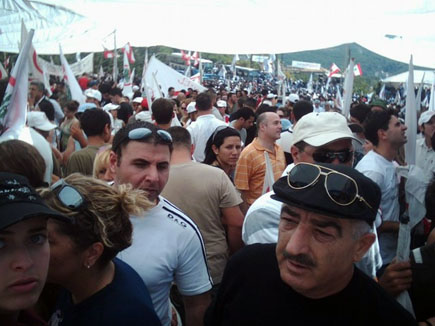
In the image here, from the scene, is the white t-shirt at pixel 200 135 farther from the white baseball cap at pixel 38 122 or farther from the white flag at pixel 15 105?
the white flag at pixel 15 105

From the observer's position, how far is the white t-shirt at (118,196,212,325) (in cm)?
240

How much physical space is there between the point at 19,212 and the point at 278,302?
1000 mm

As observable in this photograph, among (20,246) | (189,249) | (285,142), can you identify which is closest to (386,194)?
(189,249)

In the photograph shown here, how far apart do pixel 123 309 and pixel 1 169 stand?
1334 millimetres

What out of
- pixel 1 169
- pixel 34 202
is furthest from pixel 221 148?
pixel 34 202

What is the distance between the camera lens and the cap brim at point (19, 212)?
1.36 m

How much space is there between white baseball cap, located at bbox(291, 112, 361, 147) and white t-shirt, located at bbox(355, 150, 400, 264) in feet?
3.57

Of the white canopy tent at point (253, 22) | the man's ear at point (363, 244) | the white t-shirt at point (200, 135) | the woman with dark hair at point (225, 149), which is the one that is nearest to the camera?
the man's ear at point (363, 244)

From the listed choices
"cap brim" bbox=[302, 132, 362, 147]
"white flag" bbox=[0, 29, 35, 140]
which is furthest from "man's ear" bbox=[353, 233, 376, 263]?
"white flag" bbox=[0, 29, 35, 140]

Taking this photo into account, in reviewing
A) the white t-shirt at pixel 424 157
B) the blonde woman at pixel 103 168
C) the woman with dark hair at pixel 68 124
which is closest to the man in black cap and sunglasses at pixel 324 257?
the blonde woman at pixel 103 168

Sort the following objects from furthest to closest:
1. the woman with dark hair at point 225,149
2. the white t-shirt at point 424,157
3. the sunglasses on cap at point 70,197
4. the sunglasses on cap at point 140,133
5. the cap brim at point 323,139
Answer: the woman with dark hair at point 225,149
the white t-shirt at point 424,157
the cap brim at point 323,139
the sunglasses on cap at point 140,133
the sunglasses on cap at point 70,197

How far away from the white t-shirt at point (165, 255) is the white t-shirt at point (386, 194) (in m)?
1.92

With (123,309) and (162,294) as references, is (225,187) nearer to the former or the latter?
(162,294)

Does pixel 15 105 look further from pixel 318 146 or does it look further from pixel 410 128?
pixel 410 128
